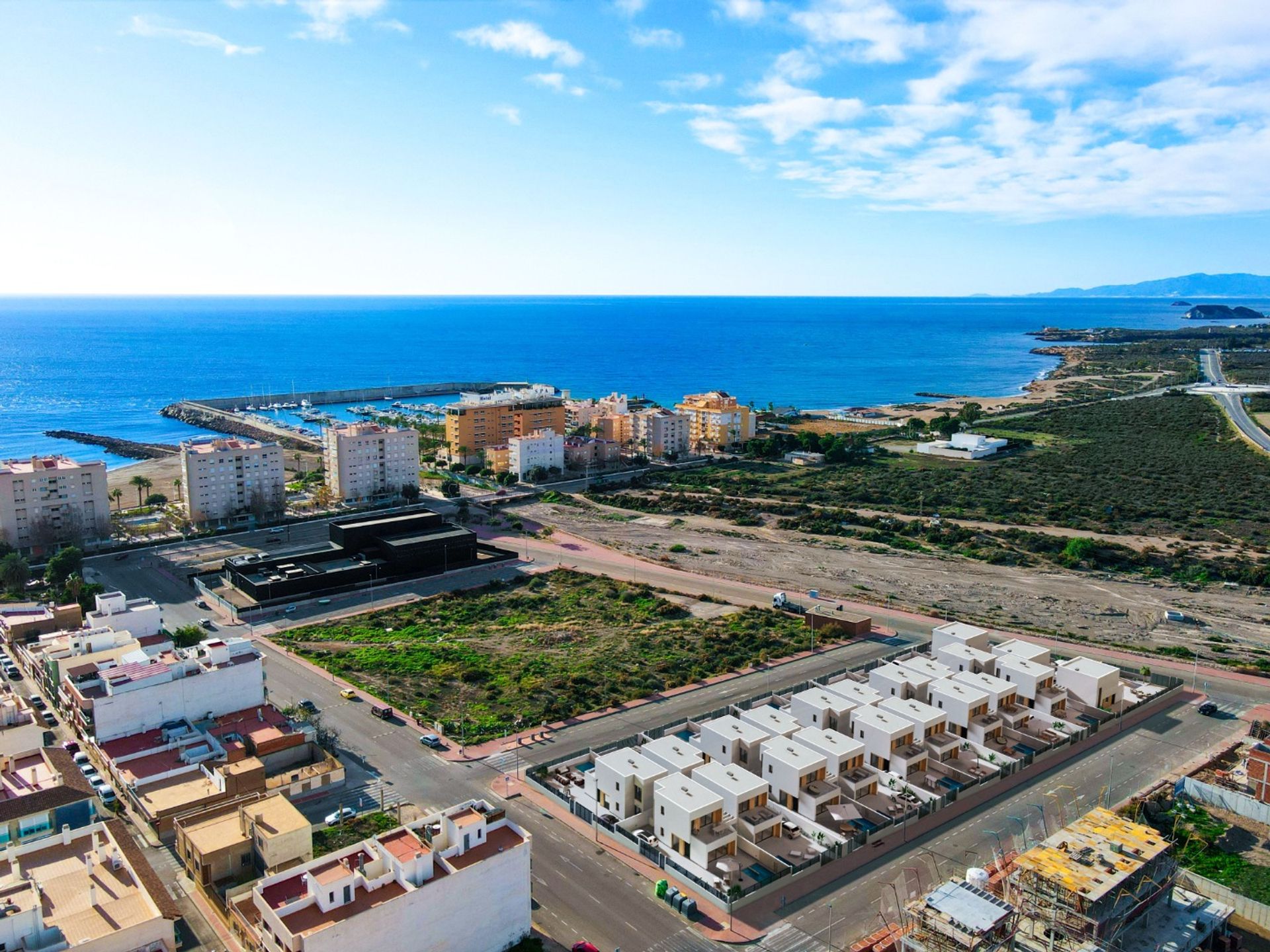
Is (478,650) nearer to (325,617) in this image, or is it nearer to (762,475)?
(325,617)

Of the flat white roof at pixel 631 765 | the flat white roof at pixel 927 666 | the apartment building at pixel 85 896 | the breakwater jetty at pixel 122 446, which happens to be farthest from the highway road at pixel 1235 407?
the breakwater jetty at pixel 122 446

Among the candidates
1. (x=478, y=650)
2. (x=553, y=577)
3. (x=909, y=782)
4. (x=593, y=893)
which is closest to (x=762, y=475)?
(x=553, y=577)

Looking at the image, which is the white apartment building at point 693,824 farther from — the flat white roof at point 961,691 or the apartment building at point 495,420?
the apartment building at point 495,420

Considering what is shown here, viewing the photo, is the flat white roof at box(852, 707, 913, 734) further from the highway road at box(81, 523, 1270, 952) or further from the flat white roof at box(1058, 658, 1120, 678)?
the flat white roof at box(1058, 658, 1120, 678)

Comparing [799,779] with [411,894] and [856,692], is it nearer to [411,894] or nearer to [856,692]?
[856,692]

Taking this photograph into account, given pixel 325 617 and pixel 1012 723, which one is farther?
pixel 325 617

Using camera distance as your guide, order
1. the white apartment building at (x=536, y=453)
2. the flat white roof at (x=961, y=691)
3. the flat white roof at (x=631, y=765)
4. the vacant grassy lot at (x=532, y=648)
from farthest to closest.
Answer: the white apartment building at (x=536, y=453) < the vacant grassy lot at (x=532, y=648) < the flat white roof at (x=961, y=691) < the flat white roof at (x=631, y=765)
